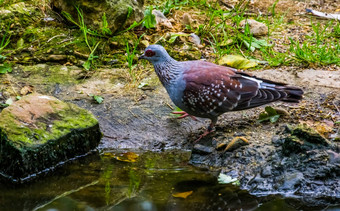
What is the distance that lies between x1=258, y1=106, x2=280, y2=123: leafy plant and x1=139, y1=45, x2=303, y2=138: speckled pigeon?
0.77ft

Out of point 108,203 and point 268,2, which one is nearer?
point 108,203

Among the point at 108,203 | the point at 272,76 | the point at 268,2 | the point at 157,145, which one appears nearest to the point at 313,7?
the point at 268,2

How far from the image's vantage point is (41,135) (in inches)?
190

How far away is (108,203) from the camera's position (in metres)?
4.25

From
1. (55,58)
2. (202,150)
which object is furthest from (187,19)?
(202,150)

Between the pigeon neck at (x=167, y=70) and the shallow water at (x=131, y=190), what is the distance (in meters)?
0.90

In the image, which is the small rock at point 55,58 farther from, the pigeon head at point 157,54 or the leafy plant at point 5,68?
the pigeon head at point 157,54

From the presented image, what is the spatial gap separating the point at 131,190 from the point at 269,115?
190 centimetres

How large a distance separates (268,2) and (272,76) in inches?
121

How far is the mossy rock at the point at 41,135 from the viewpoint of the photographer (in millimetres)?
4625

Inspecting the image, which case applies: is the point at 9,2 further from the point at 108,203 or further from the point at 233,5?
the point at 108,203

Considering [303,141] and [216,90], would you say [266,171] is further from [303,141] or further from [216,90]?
[216,90]

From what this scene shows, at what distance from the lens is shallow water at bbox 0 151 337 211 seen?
4215 millimetres

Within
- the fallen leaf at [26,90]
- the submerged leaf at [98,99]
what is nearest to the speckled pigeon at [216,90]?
the submerged leaf at [98,99]
